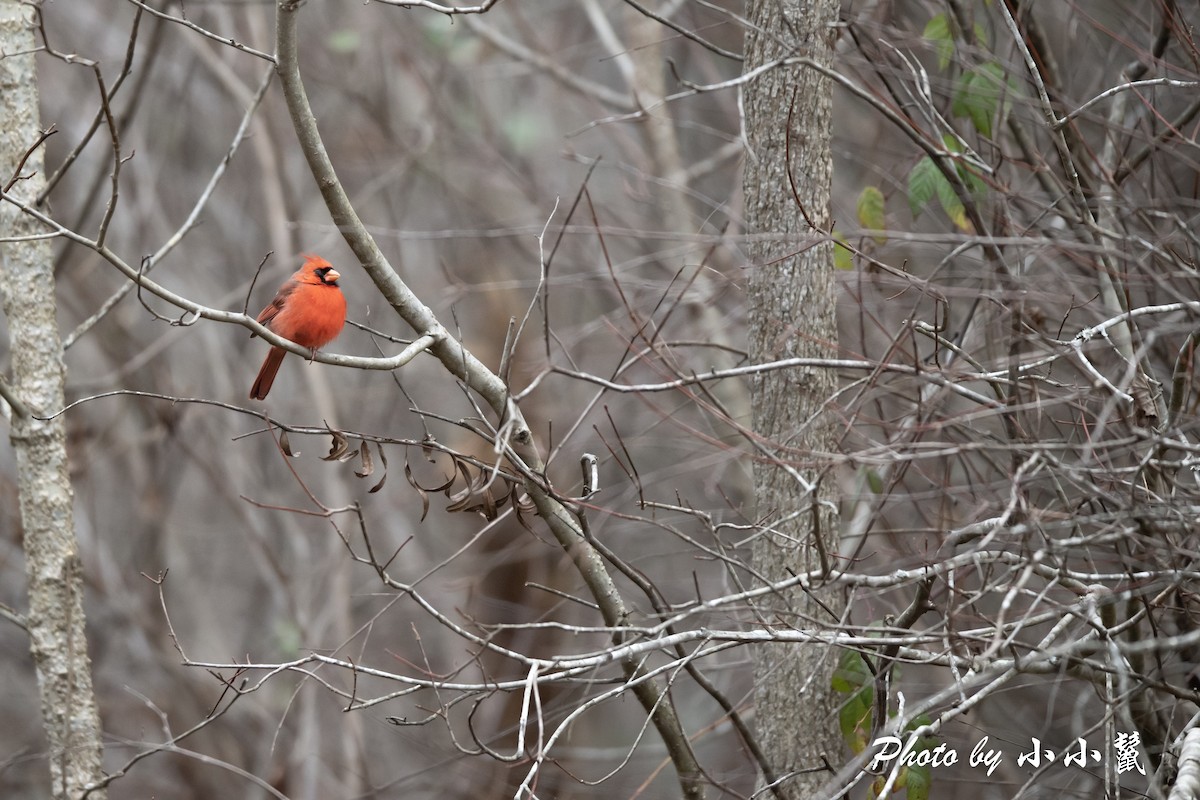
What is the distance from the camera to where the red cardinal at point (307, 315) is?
4.41 meters

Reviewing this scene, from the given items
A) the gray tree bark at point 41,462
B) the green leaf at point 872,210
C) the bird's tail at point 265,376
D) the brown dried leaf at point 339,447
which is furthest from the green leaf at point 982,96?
the gray tree bark at point 41,462

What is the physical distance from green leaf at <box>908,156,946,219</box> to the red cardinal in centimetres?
205

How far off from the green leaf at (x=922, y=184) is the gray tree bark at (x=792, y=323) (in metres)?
0.28

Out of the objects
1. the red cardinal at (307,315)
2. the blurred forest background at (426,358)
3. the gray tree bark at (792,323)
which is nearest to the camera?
the gray tree bark at (792,323)

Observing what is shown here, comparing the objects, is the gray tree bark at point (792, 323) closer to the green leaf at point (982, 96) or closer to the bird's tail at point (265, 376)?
the green leaf at point (982, 96)

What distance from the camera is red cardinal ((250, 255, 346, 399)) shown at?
4410 mm

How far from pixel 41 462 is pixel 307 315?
3.51ft

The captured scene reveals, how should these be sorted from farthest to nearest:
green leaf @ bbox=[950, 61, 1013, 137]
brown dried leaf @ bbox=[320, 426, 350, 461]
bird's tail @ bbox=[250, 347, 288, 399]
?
bird's tail @ bbox=[250, 347, 288, 399]
green leaf @ bbox=[950, 61, 1013, 137]
brown dried leaf @ bbox=[320, 426, 350, 461]

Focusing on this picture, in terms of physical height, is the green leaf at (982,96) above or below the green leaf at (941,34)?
below

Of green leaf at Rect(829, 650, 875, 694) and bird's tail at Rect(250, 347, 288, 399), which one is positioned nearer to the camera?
green leaf at Rect(829, 650, 875, 694)

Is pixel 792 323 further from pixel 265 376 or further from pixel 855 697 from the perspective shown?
pixel 265 376

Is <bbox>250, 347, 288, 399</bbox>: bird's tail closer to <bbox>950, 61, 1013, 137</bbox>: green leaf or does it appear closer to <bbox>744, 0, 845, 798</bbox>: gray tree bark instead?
<bbox>744, 0, 845, 798</bbox>: gray tree bark

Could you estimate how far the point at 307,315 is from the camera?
4.41 m

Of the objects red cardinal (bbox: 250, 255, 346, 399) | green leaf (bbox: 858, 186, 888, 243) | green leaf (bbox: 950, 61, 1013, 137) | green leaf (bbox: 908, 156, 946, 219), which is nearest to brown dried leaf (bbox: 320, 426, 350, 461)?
red cardinal (bbox: 250, 255, 346, 399)
